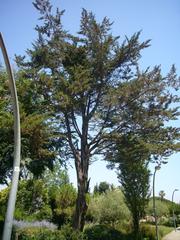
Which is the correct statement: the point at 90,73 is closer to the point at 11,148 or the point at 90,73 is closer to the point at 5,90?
the point at 5,90

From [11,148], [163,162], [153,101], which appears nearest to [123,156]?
[163,162]

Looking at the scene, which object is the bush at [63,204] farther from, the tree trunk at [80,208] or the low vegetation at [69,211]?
the tree trunk at [80,208]

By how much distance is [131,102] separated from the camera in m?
20.6

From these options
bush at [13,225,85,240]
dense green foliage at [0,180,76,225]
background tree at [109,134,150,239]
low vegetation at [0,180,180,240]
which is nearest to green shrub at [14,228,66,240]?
bush at [13,225,85,240]

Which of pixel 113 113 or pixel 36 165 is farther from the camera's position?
pixel 113 113

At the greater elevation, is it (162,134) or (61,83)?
(61,83)

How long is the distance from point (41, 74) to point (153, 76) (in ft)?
25.5

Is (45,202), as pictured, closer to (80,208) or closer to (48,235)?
(80,208)

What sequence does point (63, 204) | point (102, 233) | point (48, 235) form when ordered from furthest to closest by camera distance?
point (63, 204) → point (102, 233) → point (48, 235)

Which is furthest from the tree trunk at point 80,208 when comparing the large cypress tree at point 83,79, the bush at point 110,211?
the bush at point 110,211

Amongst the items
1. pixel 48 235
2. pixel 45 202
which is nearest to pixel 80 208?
pixel 48 235

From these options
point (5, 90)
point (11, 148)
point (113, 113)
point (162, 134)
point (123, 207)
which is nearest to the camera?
point (11, 148)

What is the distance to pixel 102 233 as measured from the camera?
23969mm

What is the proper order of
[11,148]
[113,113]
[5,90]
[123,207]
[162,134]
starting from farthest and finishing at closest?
[123,207] → [113,113] → [162,134] → [5,90] → [11,148]
